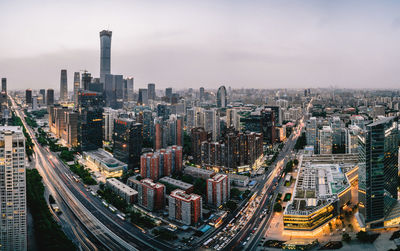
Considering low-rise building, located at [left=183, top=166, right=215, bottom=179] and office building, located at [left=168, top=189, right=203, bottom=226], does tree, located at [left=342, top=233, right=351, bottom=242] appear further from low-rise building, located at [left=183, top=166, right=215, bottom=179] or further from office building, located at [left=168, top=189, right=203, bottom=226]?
low-rise building, located at [left=183, top=166, right=215, bottom=179]

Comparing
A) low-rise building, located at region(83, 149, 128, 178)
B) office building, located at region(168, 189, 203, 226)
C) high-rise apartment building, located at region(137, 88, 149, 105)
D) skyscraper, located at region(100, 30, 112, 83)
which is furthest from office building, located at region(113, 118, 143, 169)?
high-rise apartment building, located at region(137, 88, 149, 105)

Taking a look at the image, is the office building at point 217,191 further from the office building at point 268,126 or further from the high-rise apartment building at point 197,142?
the office building at point 268,126

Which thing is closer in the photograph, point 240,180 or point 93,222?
point 93,222

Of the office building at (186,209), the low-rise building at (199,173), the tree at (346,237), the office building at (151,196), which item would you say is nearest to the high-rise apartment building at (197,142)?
the low-rise building at (199,173)

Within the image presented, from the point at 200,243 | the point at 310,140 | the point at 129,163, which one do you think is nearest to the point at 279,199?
the point at 200,243

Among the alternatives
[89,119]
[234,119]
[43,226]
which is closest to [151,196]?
[43,226]

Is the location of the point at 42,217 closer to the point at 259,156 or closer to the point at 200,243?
the point at 200,243

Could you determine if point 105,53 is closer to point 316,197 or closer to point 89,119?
point 89,119
